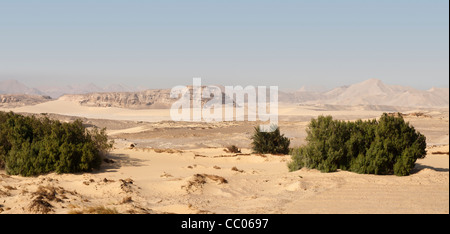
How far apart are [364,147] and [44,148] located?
36.7 feet

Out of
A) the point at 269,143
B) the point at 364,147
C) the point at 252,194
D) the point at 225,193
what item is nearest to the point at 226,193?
the point at 225,193

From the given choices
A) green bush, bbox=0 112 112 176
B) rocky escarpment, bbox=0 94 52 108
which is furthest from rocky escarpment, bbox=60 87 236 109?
green bush, bbox=0 112 112 176

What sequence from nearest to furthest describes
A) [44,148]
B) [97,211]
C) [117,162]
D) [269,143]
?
1. [97,211]
2. [44,148]
3. [117,162]
4. [269,143]

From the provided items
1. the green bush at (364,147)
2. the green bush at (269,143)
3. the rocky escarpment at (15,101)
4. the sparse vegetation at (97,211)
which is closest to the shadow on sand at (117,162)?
the green bush at (269,143)

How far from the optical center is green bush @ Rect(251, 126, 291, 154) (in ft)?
78.6

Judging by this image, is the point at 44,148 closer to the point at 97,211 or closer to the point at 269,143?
the point at 97,211

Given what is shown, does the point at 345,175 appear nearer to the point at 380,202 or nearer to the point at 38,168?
the point at 380,202

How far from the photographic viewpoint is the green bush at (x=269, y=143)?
23969mm

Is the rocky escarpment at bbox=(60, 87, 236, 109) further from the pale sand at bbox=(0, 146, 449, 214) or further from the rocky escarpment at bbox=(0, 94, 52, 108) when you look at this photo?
the pale sand at bbox=(0, 146, 449, 214)

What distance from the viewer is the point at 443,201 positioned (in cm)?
976

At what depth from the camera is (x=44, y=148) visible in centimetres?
1538
